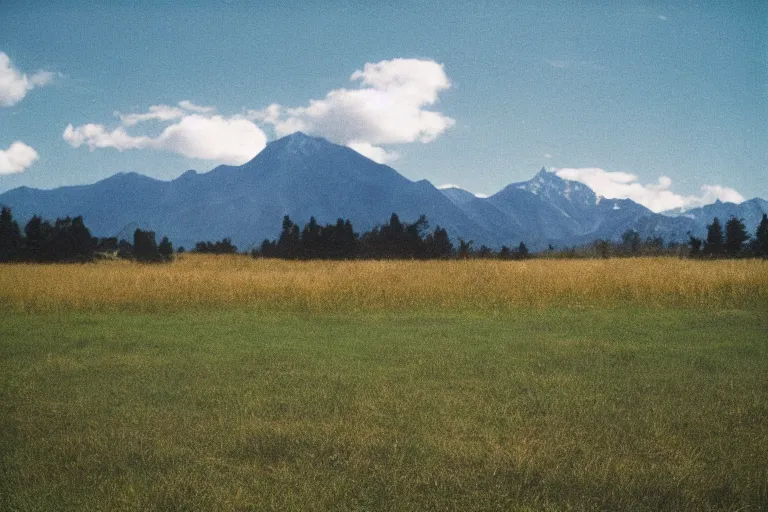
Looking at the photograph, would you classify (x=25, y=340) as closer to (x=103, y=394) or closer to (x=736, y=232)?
(x=103, y=394)

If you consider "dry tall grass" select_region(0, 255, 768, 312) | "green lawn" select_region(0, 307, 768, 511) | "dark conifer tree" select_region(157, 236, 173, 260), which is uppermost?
"dark conifer tree" select_region(157, 236, 173, 260)

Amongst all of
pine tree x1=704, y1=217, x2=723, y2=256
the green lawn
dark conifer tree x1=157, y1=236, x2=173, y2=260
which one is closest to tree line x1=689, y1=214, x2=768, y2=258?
pine tree x1=704, y1=217, x2=723, y2=256

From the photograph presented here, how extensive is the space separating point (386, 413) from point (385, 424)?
34cm

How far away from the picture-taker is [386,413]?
18.7 feet

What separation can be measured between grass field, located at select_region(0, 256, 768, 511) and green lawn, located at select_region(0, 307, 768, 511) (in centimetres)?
2

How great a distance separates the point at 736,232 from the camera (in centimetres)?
4719

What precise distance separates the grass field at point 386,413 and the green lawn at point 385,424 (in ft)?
0.08

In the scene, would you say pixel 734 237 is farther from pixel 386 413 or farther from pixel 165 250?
pixel 386 413

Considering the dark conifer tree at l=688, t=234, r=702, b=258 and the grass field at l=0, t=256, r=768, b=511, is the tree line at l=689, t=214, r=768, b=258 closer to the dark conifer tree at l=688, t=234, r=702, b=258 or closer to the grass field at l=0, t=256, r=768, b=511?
the dark conifer tree at l=688, t=234, r=702, b=258

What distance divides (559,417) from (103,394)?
5.26 meters

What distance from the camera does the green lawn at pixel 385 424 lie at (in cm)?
400

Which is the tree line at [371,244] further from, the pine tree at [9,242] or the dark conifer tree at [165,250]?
the pine tree at [9,242]

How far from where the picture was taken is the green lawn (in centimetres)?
400

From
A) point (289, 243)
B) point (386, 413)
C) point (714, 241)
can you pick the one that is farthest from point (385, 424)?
point (714, 241)
